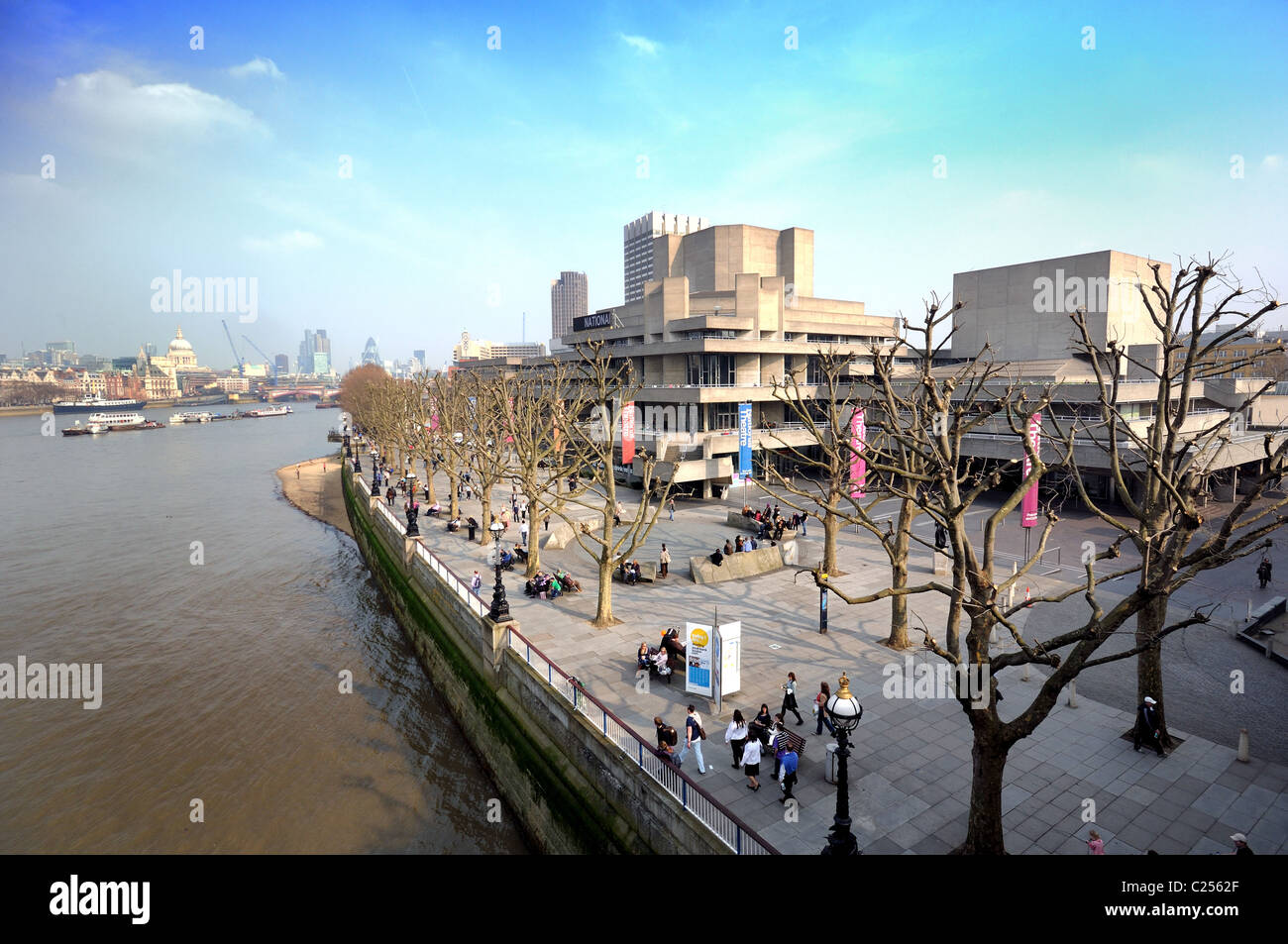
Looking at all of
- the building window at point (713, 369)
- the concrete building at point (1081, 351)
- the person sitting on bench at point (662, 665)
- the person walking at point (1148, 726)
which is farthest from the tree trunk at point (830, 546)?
the building window at point (713, 369)

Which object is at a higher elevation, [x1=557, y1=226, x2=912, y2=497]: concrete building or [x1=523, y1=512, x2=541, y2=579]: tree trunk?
[x1=557, y1=226, x2=912, y2=497]: concrete building

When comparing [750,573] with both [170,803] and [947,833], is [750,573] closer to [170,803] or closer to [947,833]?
[947,833]

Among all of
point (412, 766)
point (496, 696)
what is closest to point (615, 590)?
point (496, 696)

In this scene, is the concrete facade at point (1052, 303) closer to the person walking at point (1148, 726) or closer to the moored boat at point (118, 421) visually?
the person walking at point (1148, 726)

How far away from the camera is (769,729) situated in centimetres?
1305

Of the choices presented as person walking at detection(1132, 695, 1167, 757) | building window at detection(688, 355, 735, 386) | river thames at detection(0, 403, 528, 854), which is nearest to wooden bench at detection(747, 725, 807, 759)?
person walking at detection(1132, 695, 1167, 757)

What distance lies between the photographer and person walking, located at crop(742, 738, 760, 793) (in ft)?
39.3

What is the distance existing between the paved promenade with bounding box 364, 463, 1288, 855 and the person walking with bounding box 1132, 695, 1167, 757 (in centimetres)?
29

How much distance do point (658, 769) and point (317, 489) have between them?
220 feet

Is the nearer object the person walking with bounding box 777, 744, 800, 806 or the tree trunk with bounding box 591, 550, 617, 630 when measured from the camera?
the person walking with bounding box 777, 744, 800, 806

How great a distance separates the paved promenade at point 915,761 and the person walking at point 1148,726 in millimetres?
286

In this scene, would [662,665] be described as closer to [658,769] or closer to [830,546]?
[658,769]

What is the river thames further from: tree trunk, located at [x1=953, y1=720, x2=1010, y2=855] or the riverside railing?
tree trunk, located at [x1=953, y1=720, x2=1010, y2=855]
